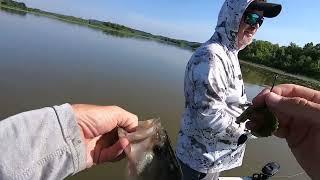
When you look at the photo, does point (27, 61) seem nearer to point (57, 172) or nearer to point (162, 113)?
point (162, 113)

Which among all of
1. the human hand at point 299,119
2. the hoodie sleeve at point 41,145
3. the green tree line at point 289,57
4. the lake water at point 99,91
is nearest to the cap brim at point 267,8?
the human hand at point 299,119

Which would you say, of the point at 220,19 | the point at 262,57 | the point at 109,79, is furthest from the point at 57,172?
the point at 262,57

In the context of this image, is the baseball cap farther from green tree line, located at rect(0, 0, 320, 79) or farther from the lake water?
green tree line, located at rect(0, 0, 320, 79)

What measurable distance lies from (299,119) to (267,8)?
222 centimetres

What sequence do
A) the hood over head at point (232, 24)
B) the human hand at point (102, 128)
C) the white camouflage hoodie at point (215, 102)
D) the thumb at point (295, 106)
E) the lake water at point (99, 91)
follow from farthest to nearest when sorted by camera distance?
the lake water at point (99, 91) → the hood over head at point (232, 24) → the white camouflage hoodie at point (215, 102) → the human hand at point (102, 128) → the thumb at point (295, 106)

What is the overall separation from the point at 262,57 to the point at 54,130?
2499 inches

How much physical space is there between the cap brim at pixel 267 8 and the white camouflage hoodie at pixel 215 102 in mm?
115

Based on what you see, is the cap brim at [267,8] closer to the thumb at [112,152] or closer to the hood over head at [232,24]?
the hood over head at [232,24]

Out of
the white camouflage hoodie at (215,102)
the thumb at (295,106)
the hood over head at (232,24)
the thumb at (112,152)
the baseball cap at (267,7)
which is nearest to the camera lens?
the thumb at (295,106)

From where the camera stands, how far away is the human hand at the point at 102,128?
2.47 metres

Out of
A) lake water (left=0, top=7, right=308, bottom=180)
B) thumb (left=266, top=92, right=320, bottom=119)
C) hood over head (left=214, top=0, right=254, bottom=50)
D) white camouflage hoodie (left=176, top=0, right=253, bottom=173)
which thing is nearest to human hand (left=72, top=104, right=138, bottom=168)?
thumb (left=266, top=92, right=320, bottom=119)

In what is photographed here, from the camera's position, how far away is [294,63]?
5628 centimetres

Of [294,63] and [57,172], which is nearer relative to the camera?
[57,172]

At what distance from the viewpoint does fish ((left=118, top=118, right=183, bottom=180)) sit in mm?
2566
